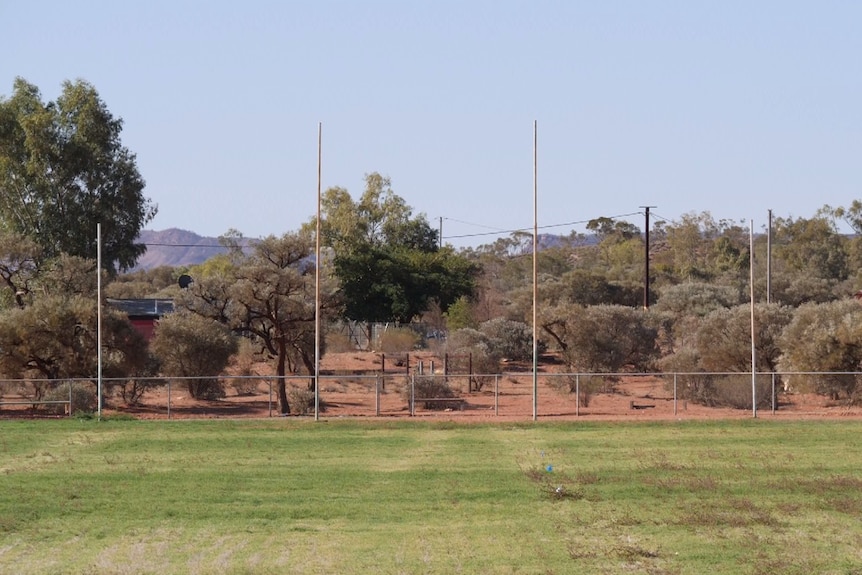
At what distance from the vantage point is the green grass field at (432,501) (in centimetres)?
1775

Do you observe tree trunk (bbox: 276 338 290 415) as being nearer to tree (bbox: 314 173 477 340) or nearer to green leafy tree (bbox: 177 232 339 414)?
green leafy tree (bbox: 177 232 339 414)

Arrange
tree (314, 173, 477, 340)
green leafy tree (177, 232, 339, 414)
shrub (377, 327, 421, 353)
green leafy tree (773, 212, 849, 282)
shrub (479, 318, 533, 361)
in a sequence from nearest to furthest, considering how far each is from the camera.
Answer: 1. green leafy tree (177, 232, 339, 414)
2. shrub (479, 318, 533, 361)
3. shrub (377, 327, 421, 353)
4. tree (314, 173, 477, 340)
5. green leafy tree (773, 212, 849, 282)

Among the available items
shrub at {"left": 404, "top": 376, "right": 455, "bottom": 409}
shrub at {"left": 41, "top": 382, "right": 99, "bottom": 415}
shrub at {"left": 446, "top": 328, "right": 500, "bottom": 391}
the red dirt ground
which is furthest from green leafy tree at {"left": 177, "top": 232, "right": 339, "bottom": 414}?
shrub at {"left": 446, "top": 328, "right": 500, "bottom": 391}

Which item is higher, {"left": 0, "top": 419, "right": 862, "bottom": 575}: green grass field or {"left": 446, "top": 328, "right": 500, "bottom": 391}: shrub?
{"left": 446, "top": 328, "right": 500, "bottom": 391}: shrub

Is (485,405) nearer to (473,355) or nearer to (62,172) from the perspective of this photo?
(473,355)

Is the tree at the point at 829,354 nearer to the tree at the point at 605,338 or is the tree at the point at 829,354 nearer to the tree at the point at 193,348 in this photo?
the tree at the point at 605,338

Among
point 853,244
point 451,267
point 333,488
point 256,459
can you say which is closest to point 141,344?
point 256,459

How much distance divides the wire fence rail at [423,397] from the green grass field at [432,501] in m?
6.26

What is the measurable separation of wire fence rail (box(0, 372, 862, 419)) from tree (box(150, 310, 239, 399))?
46cm

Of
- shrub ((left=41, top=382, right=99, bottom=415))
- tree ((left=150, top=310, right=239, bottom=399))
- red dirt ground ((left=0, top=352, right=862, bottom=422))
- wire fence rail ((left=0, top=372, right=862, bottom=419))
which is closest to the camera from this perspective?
red dirt ground ((left=0, top=352, right=862, bottom=422))

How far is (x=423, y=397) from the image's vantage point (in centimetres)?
4878

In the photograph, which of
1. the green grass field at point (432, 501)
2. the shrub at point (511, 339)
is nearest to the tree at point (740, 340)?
the green grass field at point (432, 501)

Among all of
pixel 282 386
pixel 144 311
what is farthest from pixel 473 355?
pixel 144 311

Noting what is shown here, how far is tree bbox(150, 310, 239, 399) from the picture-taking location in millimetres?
49531
